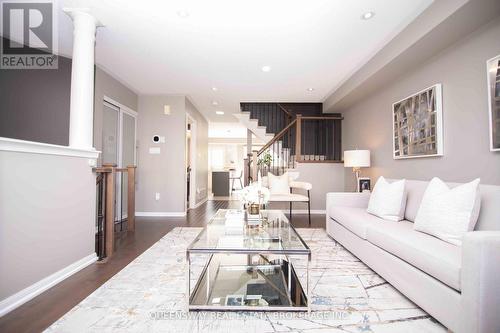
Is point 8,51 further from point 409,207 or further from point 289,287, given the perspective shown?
point 409,207

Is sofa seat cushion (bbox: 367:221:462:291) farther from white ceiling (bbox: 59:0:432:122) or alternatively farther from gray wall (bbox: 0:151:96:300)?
gray wall (bbox: 0:151:96:300)

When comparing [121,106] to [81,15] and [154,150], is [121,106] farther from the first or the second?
[81,15]

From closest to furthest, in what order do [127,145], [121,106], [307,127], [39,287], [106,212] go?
[39,287], [106,212], [121,106], [127,145], [307,127]

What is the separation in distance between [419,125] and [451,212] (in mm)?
1599

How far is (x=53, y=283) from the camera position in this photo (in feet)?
6.51

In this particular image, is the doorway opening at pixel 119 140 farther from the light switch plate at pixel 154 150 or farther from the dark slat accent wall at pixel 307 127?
the dark slat accent wall at pixel 307 127

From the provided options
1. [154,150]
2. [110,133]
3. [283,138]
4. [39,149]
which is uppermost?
[283,138]

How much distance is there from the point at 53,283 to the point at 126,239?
4.27 feet

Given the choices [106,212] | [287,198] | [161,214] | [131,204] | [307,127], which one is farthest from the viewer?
[307,127]

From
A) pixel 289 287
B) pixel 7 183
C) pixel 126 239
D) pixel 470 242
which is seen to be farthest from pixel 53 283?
pixel 470 242

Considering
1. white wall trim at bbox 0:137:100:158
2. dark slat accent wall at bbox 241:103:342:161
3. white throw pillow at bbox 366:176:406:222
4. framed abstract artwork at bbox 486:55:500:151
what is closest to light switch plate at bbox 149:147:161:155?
dark slat accent wall at bbox 241:103:342:161

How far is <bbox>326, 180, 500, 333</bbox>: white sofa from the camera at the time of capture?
3.86ft

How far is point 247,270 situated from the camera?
81.6 inches

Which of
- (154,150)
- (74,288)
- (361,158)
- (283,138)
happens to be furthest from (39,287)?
(283,138)
